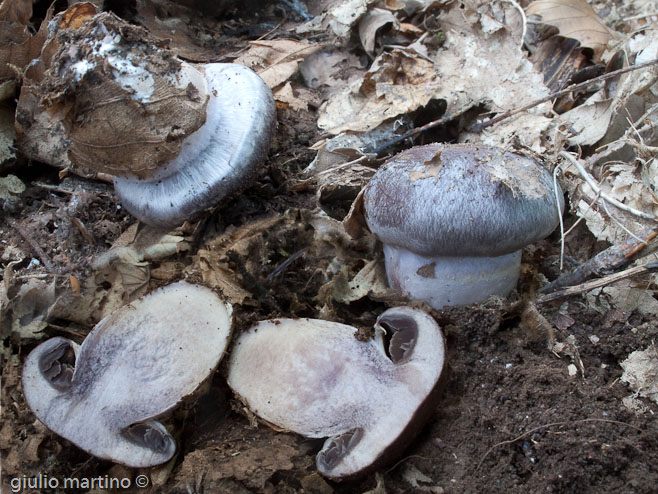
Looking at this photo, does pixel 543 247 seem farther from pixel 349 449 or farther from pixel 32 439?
pixel 32 439

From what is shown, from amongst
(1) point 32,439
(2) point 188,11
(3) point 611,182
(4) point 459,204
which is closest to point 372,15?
(2) point 188,11

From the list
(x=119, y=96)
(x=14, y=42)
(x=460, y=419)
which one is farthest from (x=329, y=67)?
(x=460, y=419)

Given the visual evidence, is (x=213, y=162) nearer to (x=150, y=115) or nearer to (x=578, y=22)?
(x=150, y=115)

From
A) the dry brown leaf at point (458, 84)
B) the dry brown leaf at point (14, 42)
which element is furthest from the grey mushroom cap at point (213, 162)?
the dry brown leaf at point (14, 42)

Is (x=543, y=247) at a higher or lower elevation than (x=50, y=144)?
lower

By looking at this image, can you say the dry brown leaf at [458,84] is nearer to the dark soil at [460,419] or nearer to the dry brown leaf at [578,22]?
the dry brown leaf at [578,22]
